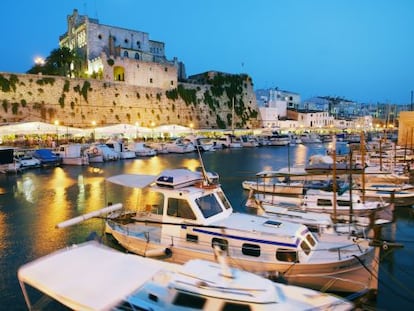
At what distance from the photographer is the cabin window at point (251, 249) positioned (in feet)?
22.8

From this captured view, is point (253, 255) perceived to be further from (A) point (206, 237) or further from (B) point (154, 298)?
(B) point (154, 298)

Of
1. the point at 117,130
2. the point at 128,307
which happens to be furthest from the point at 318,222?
the point at 117,130

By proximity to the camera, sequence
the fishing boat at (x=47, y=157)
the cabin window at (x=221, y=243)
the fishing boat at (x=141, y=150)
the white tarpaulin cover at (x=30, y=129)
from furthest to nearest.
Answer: the fishing boat at (x=141, y=150) < the white tarpaulin cover at (x=30, y=129) < the fishing boat at (x=47, y=157) < the cabin window at (x=221, y=243)

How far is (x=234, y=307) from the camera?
4.45 meters

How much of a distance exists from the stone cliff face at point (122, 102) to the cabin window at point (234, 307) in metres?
37.7

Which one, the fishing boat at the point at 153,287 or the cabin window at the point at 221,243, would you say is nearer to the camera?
the fishing boat at the point at 153,287

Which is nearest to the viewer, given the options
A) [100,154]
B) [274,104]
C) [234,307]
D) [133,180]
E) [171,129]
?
[234,307]

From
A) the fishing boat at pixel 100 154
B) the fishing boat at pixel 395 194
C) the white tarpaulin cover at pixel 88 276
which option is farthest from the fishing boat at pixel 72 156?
the white tarpaulin cover at pixel 88 276

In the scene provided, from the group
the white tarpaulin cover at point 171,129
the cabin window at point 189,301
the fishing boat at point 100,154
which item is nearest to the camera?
the cabin window at point 189,301

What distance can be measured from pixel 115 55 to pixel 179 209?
5091cm

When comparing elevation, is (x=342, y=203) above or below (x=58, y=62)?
below

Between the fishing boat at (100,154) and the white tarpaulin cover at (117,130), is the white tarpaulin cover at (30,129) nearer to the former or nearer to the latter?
the white tarpaulin cover at (117,130)

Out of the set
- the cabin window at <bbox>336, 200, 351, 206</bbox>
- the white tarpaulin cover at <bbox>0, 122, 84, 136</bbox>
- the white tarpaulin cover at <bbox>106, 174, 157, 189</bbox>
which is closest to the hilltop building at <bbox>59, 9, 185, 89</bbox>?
the white tarpaulin cover at <bbox>0, 122, 84, 136</bbox>

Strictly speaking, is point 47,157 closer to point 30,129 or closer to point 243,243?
point 30,129
